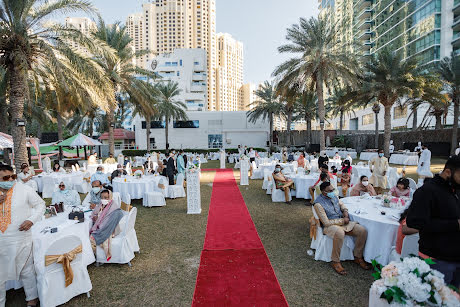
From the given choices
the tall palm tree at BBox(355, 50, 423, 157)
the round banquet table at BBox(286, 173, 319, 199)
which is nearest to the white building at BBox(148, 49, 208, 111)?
the tall palm tree at BBox(355, 50, 423, 157)

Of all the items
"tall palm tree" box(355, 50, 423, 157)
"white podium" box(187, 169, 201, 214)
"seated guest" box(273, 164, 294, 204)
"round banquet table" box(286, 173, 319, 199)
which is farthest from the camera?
"tall palm tree" box(355, 50, 423, 157)

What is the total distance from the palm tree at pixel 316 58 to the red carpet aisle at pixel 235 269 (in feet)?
40.7

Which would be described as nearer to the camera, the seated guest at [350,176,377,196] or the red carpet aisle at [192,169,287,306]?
the red carpet aisle at [192,169,287,306]

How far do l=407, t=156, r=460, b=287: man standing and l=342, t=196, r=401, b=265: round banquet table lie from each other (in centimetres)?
158

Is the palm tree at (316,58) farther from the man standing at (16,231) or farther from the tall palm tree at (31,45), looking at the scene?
the man standing at (16,231)

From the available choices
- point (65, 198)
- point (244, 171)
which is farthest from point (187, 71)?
point (65, 198)

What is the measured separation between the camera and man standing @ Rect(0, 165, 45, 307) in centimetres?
311

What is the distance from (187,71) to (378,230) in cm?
5852

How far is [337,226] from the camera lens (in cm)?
436

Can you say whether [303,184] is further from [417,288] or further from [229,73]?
[229,73]

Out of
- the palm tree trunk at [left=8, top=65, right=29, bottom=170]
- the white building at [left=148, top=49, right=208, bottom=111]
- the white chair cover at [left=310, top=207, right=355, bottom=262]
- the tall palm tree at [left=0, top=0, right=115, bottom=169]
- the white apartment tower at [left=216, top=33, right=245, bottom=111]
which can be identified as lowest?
the white chair cover at [left=310, top=207, right=355, bottom=262]

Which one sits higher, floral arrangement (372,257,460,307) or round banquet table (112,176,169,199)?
floral arrangement (372,257,460,307)

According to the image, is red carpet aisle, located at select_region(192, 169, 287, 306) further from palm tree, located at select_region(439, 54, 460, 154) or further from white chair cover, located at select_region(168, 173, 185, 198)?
palm tree, located at select_region(439, 54, 460, 154)

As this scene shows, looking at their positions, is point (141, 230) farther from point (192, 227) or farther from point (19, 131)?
point (19, 131)
